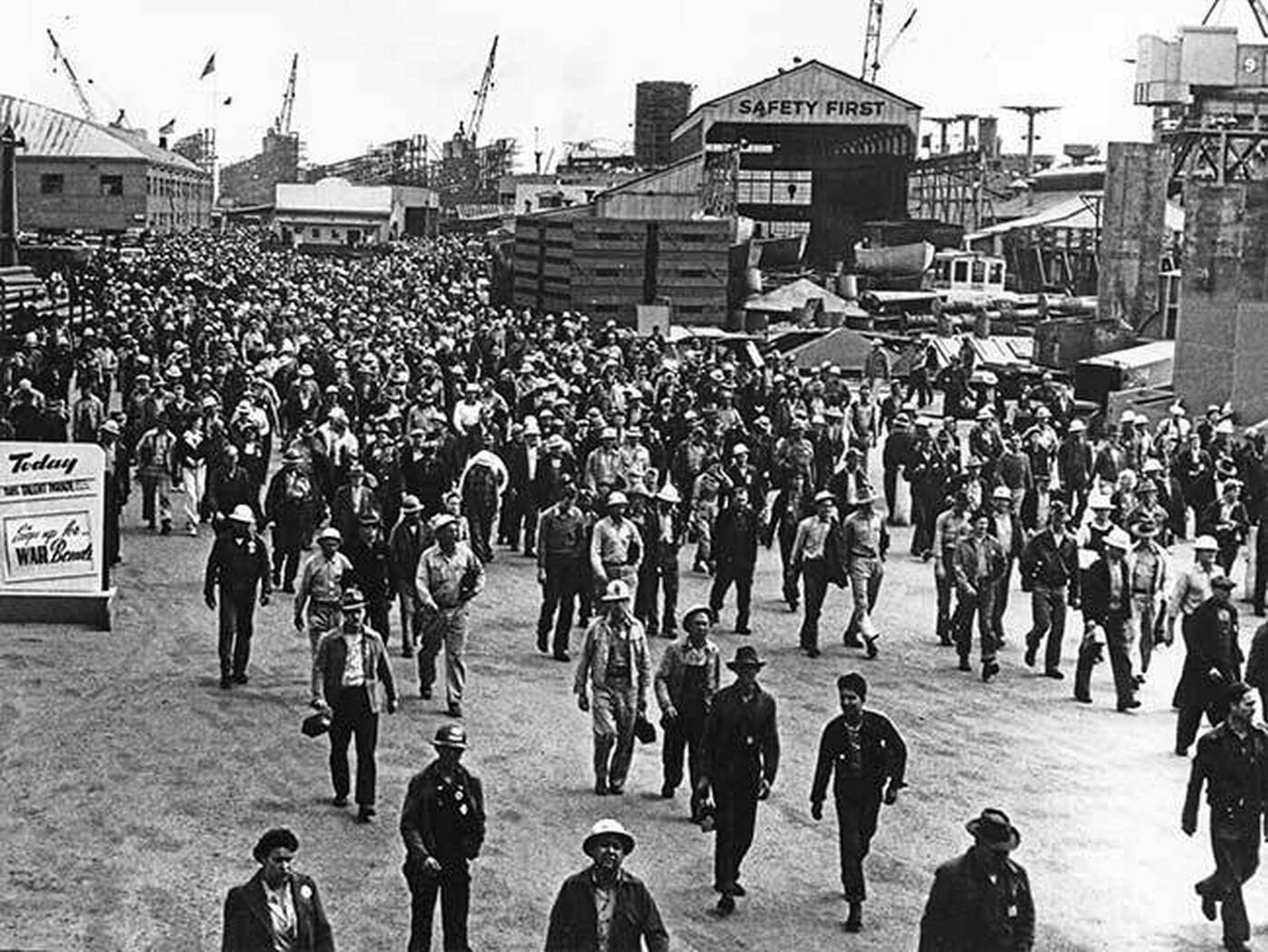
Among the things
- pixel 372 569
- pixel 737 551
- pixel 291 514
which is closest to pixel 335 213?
pixel 291 514

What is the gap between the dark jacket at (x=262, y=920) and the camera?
6.80 meters

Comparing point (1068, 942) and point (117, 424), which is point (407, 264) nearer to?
point (117, 424)

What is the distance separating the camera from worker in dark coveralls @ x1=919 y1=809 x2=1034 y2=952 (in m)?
7.20

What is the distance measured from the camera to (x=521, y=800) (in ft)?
Answer: 35.7

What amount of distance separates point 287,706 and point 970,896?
6734 mm

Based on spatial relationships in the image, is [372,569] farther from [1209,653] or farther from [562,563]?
[1209,653]

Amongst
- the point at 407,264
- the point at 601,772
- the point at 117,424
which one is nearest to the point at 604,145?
the point at 407,264

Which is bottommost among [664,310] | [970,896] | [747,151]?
[970,896]

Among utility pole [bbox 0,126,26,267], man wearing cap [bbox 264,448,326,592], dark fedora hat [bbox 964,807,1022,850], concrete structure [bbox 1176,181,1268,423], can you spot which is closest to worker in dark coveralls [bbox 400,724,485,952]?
dark fedora hat [bbox 964,807,1022,850]

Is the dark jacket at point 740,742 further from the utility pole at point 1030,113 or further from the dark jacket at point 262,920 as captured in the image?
the utility pole at point 1030,113

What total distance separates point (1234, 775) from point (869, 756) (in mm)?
1827

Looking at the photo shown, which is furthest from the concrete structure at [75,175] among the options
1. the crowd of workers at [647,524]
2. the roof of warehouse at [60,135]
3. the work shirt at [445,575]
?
the work shirt at [445,575]

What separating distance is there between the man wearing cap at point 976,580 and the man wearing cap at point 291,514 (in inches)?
234

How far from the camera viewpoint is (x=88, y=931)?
8602 millimetres
